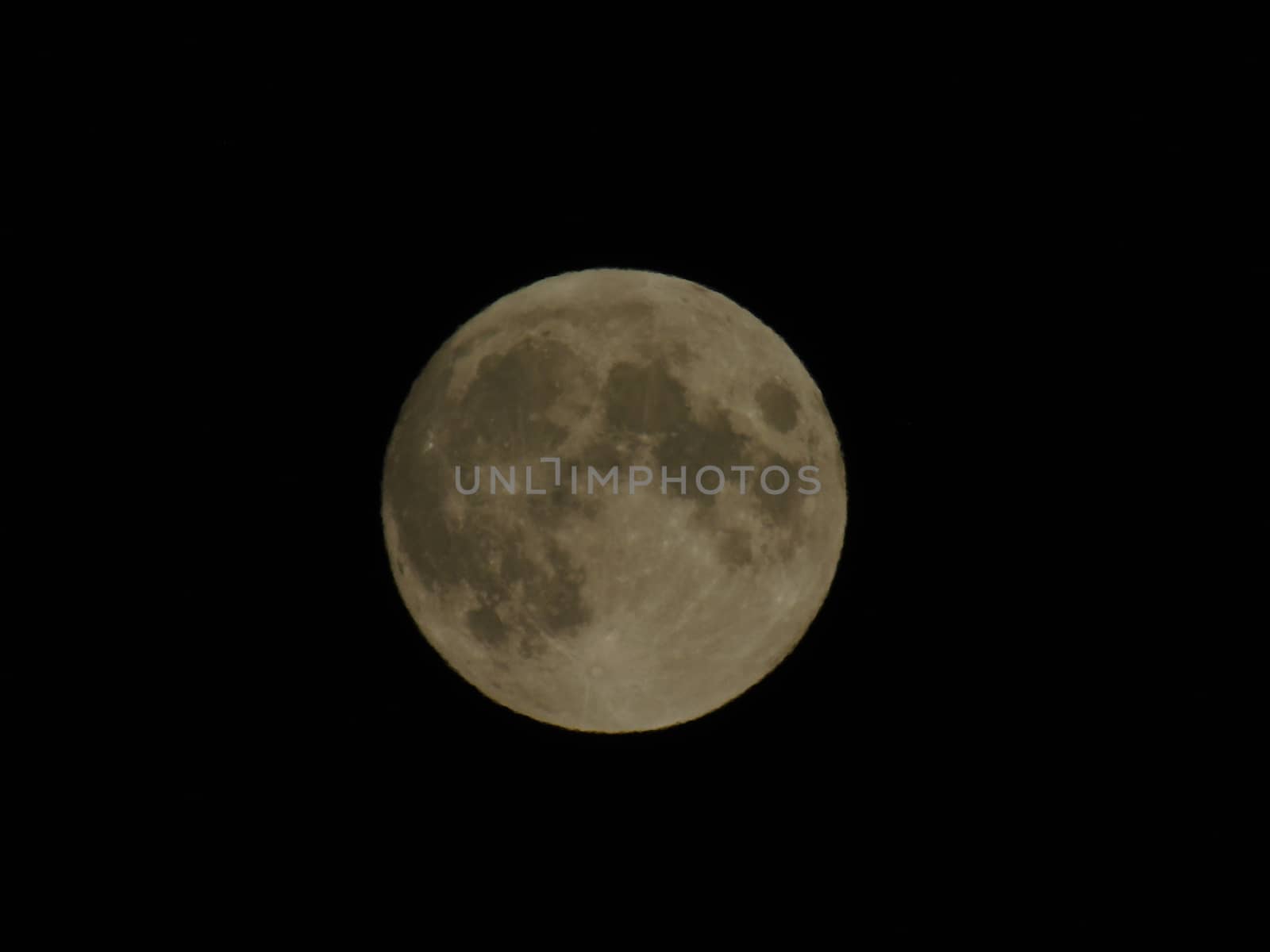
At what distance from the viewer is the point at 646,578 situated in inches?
155

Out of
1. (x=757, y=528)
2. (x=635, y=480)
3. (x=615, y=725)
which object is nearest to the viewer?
(x=635, y=480)

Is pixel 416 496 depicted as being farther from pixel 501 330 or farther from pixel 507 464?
pixel 501 330

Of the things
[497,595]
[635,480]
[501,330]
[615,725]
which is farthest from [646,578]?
[501,330]

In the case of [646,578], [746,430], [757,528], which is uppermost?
[746,430]

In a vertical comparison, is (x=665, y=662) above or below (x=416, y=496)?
below

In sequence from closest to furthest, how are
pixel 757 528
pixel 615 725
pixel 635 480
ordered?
pixel 635 480 → pixel 757 528 → pixel 615 725

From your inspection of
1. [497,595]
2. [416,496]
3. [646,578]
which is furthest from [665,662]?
[416,496]

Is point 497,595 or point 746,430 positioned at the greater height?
point 746,430

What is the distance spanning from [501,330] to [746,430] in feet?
3.98

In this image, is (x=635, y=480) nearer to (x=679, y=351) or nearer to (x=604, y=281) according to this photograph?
(x=679, y=351)

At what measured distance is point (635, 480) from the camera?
12.7 ft

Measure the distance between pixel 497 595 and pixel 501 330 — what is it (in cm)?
121

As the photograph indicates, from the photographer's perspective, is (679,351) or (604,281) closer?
(679,351)

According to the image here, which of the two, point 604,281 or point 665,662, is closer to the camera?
point 665,662
